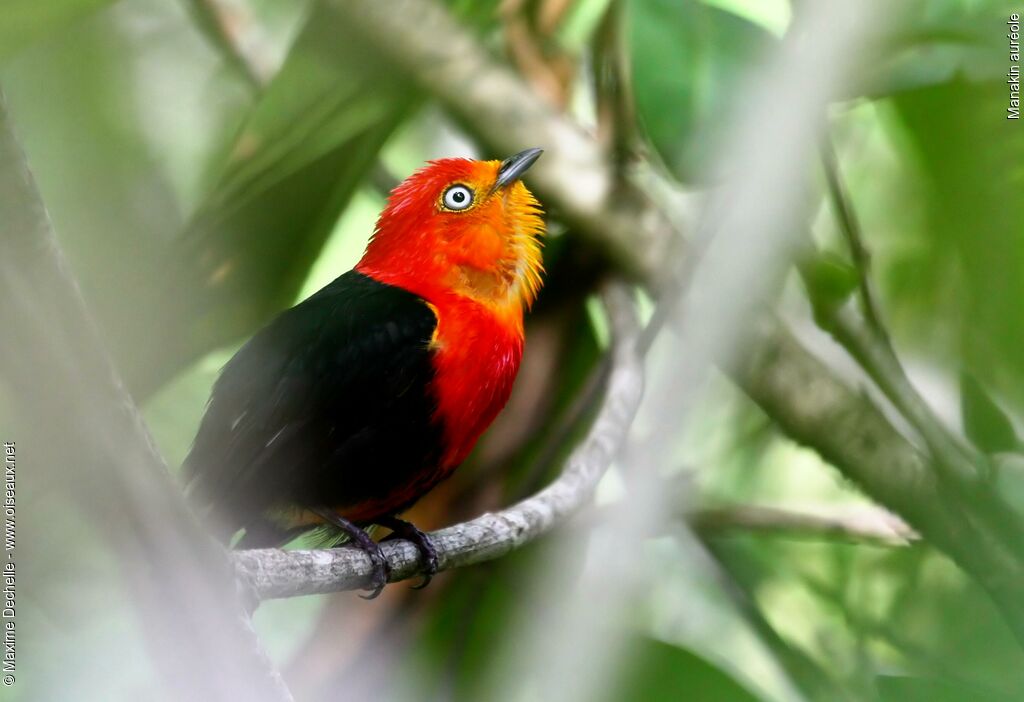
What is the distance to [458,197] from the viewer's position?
1465 millimetres

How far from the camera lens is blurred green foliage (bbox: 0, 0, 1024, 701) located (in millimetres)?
522

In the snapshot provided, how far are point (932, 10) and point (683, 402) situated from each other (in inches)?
38.1

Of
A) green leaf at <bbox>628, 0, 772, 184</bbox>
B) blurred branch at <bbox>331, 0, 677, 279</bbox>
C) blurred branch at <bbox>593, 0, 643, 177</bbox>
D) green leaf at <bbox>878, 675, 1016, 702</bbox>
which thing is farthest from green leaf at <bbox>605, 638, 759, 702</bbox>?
blurred branch at <bbox>593, 0, 643, 177</bbox>

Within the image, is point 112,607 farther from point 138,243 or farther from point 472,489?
point 472,489

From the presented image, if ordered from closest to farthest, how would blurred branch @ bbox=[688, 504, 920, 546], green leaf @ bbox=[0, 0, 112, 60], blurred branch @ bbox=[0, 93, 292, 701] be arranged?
blurred branch @ bbox=[0, 93, 292, 701] → green leaf @ bbox=[0, 0, 112, 60] → blurred branch @ bbox=[688, 504, 920, 546]

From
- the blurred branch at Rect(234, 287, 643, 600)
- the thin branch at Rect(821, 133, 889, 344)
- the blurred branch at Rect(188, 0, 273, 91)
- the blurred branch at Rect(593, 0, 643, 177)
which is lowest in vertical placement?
the blurred branch at Rect(234, 287, 643, 600)

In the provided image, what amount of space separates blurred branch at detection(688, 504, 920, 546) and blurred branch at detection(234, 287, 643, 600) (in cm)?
37

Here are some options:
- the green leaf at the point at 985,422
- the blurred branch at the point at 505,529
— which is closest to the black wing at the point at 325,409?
the blurred branch at the point at 505,529

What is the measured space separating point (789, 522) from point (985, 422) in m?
1.15

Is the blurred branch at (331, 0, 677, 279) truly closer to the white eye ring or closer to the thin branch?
the white eye ring

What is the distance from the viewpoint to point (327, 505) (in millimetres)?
1377

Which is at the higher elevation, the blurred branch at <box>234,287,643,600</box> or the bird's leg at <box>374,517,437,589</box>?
the blurred branch at <box>234,287,643,600</box>

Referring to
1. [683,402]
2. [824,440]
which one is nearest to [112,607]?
[683,402]

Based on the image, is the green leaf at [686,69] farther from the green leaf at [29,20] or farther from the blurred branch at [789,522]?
the green leaf at [29,20]
